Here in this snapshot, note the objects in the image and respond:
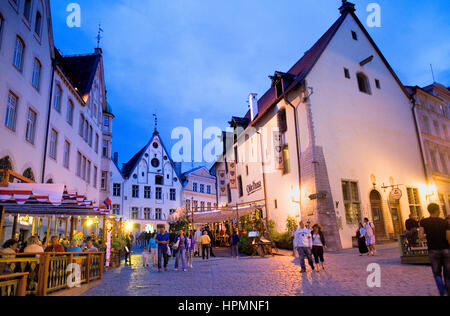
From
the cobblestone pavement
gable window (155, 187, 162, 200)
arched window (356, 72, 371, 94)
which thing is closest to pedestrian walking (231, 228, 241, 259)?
the cobblestone pavement

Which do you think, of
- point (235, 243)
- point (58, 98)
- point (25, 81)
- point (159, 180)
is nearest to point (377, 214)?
point (235, 243)

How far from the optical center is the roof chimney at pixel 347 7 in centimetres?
2416

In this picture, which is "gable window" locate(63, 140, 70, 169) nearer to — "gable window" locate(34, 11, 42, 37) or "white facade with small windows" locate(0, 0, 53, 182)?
"white facade with small windows" locate(0, 0, 53, 182)

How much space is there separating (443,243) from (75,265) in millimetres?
9525

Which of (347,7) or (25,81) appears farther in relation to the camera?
(347,7)

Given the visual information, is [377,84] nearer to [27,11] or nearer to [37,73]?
[37,73]

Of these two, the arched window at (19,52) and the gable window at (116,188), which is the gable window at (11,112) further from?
the gable window at (116,188)

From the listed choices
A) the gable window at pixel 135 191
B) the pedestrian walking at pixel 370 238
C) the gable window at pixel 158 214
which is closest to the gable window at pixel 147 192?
the gable window at pixel 135 191

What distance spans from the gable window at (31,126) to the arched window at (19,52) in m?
2.33

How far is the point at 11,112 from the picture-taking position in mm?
14562

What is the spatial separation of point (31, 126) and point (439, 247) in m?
17.6

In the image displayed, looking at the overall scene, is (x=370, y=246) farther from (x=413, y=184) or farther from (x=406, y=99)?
(x=406, y=99)

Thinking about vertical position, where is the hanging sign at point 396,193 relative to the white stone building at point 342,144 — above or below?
below
